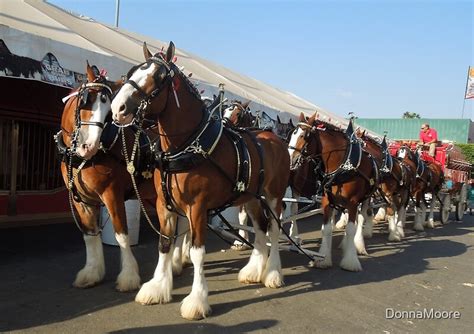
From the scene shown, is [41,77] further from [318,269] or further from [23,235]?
[318,269]

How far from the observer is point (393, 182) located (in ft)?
28.9

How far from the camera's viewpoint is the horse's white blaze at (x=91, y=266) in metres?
4.50

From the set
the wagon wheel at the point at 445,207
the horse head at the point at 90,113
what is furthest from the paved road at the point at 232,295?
the wagon wheel at the point at 445,207

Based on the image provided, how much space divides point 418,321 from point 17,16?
6034 mm

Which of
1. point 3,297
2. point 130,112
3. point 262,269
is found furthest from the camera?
point 262,269

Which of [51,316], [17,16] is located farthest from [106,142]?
[17,16]

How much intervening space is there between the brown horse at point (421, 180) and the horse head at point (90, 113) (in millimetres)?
8030

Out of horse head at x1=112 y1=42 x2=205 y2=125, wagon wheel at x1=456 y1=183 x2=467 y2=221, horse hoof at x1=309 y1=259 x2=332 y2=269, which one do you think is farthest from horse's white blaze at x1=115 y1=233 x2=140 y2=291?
wagon wheel at x1=456 y1=183 x2=467 y2=221

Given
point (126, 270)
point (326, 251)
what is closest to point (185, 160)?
point (126, 270)

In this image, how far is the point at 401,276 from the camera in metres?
6.02

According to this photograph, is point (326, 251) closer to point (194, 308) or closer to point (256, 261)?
point (256, 261)

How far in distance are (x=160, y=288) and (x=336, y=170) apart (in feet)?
9.97

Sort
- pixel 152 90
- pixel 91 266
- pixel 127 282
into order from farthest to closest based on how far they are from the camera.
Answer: pixel 91 266, pixel 127 282, pixel 152 90

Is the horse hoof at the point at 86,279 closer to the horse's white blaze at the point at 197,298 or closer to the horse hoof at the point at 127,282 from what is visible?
the horse hoof at the point at 127,282
